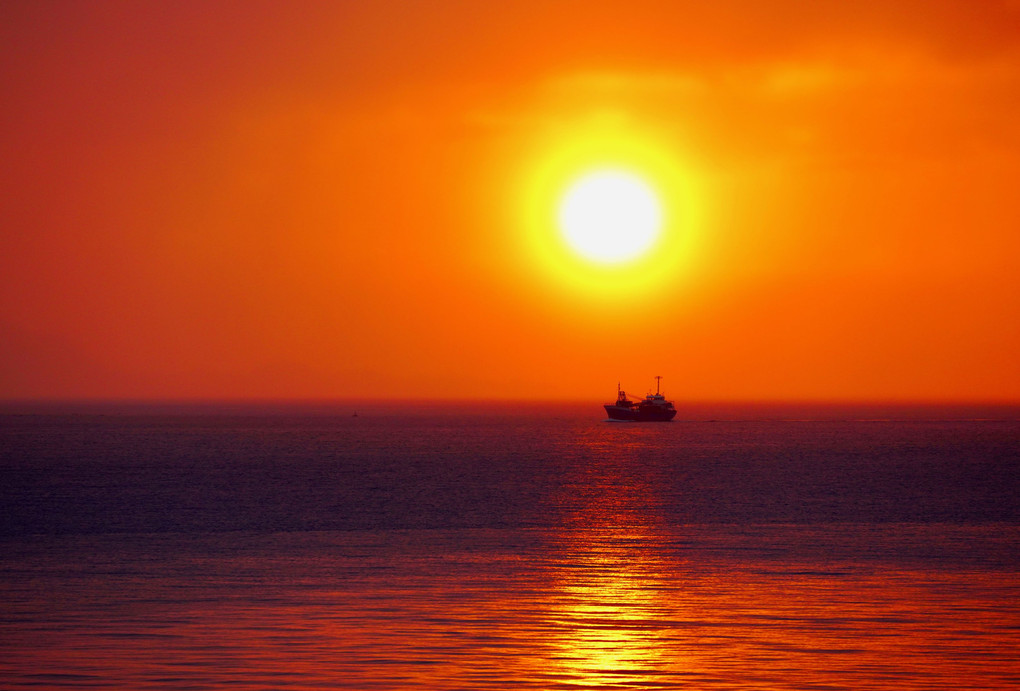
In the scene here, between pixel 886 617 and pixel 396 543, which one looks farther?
pixel 396 543

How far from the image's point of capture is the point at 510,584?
33.4 meters

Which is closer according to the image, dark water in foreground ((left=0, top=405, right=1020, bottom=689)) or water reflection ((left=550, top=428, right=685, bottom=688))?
water reflection ((left=550, top=428, right=685, bottom=688))

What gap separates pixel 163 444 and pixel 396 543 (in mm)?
120736

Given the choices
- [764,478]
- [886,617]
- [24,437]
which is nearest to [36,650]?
[886,617]

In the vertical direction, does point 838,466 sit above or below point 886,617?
above

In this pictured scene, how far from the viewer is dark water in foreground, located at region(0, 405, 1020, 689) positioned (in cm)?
2239

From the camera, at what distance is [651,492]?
248ft

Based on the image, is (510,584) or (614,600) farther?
(510,584)

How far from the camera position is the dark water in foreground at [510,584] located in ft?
73.5

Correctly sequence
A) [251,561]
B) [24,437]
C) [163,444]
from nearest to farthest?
[251,561] → [163,444] → [24,437]

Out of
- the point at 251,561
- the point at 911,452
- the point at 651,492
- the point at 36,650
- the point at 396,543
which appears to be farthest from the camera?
the point at 911,452

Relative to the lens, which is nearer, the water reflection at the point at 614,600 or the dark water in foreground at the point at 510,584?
the water reflection at the point at 614,600

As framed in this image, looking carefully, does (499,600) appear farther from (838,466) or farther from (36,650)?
(838,466)

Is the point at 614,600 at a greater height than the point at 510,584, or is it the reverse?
the point at 510,584
